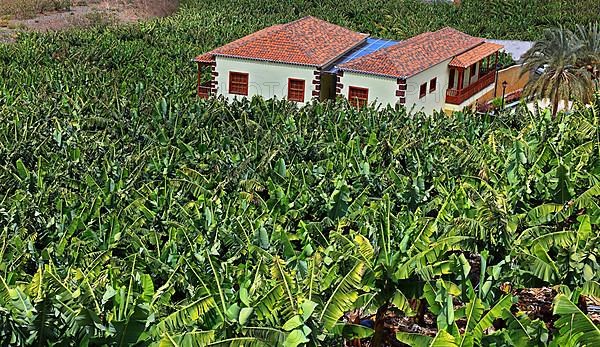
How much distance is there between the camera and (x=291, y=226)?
640 inches

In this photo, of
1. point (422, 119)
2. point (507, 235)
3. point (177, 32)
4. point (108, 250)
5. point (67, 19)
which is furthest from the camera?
point (67, 19)

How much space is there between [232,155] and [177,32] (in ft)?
102

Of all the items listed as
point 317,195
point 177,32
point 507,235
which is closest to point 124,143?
point 317,195

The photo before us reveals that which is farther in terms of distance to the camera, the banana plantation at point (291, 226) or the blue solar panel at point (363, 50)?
the blue solar panel at point (363, 50)

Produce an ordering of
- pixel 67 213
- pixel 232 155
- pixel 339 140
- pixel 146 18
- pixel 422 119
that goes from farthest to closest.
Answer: pixel 146 18 → pixel 422 119 → pixel 339 140 → pixel 232 155 → pixel 67 213

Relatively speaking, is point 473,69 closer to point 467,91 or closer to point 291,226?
point 467,91

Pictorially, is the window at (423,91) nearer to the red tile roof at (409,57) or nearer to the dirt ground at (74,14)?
the red tile roof at (409,57)

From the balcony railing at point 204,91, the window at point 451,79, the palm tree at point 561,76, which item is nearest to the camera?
the palm tree at point 561,76

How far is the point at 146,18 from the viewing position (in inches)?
2335

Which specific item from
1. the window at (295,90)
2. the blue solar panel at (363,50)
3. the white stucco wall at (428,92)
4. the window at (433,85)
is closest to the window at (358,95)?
the blue solar panel at (363,50)

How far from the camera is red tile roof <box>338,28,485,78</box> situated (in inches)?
1292

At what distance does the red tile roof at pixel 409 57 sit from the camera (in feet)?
108

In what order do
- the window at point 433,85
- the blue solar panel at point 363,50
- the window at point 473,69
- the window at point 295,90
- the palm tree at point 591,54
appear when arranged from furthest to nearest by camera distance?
1. the window at point 473,69
2. the blue solar panel at point 363,50
3. the window at point 433,85
4. the window at point 295,90
5. the palm tree at point 591,54

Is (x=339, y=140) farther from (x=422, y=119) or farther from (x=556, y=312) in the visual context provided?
(x=556, y=312)
